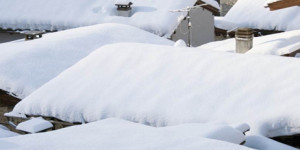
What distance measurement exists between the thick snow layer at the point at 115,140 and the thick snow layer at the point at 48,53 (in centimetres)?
934

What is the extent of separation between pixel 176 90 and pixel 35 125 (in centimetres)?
282

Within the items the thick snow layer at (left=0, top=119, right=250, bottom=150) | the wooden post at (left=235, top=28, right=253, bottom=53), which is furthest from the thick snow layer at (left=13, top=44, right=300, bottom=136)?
the wooden post at (left=235, top=28, right=253, bottom=53)

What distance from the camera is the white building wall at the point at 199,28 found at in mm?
26953

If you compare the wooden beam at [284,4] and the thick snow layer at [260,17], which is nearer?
the wooden beam at [284,4]

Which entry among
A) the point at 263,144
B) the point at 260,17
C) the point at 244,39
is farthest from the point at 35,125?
the point at 260,17

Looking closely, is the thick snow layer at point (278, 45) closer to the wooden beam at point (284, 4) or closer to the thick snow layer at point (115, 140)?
the wooden beam at point (284, 4)

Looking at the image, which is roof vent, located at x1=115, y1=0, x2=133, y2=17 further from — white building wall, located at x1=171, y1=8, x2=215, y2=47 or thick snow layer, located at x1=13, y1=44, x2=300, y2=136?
thick snow layer, located at x1=13, y1=44, x2=300, y2=136

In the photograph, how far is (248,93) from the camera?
30.5 feet

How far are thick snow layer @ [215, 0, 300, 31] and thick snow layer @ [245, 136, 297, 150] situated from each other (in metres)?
19.1

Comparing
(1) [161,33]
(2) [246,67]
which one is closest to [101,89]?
(2) [246,67]

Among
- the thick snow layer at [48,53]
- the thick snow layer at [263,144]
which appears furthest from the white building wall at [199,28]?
the thick snow layer at [263,144]

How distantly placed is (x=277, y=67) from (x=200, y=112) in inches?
69.3

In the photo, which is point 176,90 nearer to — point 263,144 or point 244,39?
point 263,144

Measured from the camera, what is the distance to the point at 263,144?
817 centimetres
